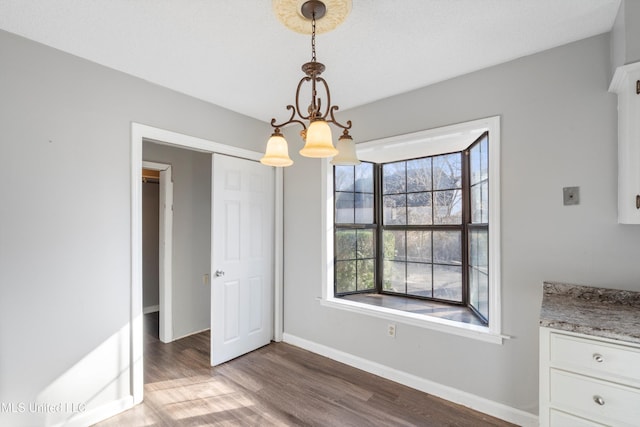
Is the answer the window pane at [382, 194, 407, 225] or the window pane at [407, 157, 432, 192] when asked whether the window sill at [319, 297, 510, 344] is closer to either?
the window pane at [382, 194, 407, 225]

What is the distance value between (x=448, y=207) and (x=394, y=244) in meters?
0.72

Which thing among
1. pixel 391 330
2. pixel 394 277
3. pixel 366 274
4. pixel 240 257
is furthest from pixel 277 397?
pixel 394 277

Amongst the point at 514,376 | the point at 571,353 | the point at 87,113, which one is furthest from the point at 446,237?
the point at 87,113

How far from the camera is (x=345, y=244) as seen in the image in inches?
133

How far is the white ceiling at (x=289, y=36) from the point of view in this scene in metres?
1.59

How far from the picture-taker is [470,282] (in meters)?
2.86

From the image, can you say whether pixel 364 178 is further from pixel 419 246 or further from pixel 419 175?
pixel 419 246

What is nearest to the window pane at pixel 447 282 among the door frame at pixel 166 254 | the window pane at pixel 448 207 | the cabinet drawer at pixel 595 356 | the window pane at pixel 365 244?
the window pane at pixel 448 207

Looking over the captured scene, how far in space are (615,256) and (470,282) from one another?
1.20 m

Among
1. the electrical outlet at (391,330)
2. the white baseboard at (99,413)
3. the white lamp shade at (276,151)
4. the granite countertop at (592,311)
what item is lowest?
the white baseboard at (99,413)

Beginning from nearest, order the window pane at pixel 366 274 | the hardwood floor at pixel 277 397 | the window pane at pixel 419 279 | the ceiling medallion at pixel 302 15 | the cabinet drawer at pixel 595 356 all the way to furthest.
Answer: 1. the cabinet drawer at pixel 595 356
2. the ceiling medallion at pixel 302 15
3. the hardwood floor at pixel 277 397
4. the window pane at pixel 419 279
5. the window pane at pixel 366 274

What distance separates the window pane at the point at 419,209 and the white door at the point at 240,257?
1.55 meters

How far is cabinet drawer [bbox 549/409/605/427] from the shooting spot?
1.33 metres

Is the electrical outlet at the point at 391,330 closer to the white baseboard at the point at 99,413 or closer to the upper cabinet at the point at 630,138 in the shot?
the upper cabinet at the point at 630,138
